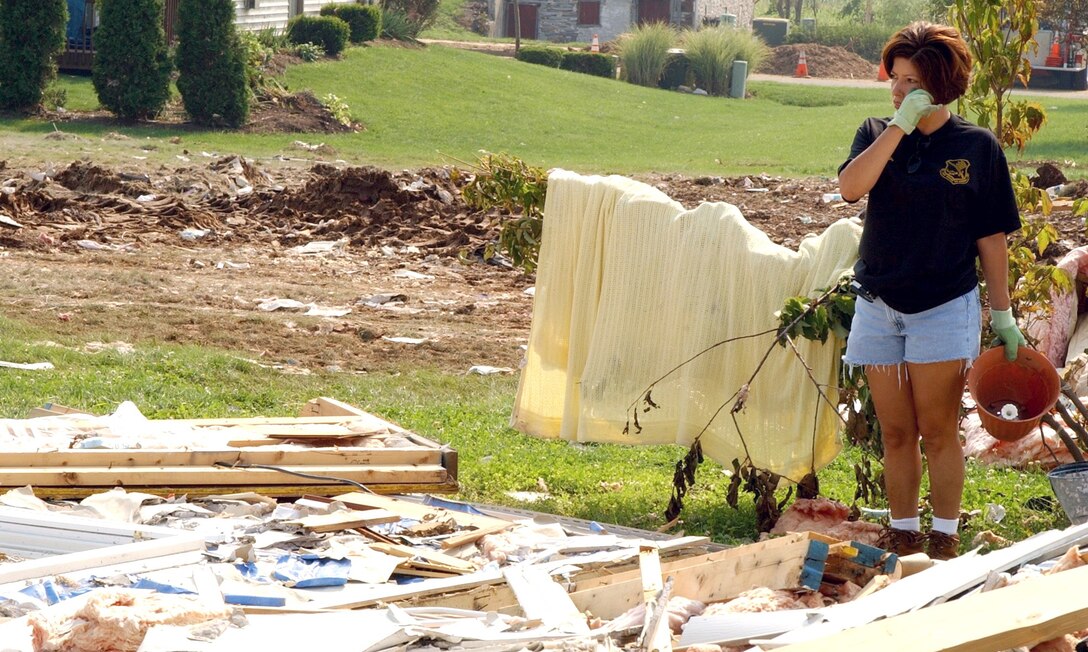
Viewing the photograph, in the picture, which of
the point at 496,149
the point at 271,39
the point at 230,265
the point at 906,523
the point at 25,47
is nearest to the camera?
the point at 906,523

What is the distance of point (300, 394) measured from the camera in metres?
8.49

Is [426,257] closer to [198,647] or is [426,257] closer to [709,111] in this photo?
[198,647]

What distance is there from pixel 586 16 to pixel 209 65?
3105 cm

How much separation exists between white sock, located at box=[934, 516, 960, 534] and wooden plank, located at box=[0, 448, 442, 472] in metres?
2.25

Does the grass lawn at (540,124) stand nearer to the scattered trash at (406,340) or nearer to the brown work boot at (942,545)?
the scattered trash at (406,340)

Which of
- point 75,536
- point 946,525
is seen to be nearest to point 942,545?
point 946,525

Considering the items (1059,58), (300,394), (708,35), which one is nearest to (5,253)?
(300,394)

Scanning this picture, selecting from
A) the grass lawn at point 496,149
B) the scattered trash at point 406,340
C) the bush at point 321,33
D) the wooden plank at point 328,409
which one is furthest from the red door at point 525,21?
the wooden plank at point 328,409

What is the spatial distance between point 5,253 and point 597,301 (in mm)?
9638

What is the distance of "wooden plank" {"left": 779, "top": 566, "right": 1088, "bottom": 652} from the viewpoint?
3473 millimetres

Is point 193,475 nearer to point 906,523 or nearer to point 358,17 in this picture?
point 906,523

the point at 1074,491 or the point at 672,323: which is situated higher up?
the point at 672,323

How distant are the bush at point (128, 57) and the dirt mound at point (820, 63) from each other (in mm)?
28977

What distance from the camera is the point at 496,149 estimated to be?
957 inches
